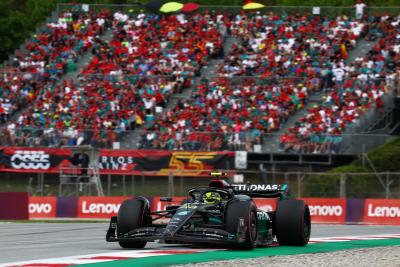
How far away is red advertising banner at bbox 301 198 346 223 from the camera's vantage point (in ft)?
108

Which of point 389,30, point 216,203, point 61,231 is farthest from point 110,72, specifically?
point 216,203

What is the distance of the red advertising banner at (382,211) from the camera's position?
3184 cm

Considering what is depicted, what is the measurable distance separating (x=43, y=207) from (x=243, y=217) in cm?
2063

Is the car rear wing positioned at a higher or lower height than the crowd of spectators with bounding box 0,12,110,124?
lower

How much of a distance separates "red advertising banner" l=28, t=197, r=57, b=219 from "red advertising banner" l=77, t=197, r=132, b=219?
3.00ft

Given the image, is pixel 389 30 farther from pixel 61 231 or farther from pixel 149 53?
pixel 61 231

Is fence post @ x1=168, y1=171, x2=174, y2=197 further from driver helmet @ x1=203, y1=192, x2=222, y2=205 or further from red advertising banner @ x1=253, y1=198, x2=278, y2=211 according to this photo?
driver helmet @ x1=203, y1=192, x2=222, y2=205

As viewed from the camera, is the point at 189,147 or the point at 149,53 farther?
the point at 149,53

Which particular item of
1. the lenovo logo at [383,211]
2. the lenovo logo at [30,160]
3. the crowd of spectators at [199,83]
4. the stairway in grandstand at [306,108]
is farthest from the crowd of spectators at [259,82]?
the lenovo logo at [383,211]

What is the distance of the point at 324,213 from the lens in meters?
33.3

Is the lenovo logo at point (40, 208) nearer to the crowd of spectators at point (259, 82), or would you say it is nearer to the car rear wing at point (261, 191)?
the crowd of spectators at point (259, 82)

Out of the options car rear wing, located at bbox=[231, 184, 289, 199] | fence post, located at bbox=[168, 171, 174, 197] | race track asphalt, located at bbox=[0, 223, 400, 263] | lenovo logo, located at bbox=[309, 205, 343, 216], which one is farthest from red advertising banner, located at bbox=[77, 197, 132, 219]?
car rear wing, located at bbox=[231, 184, 289, 199]

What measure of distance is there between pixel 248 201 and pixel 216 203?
0.95 meters

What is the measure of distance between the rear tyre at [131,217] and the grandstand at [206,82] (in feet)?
68.6
